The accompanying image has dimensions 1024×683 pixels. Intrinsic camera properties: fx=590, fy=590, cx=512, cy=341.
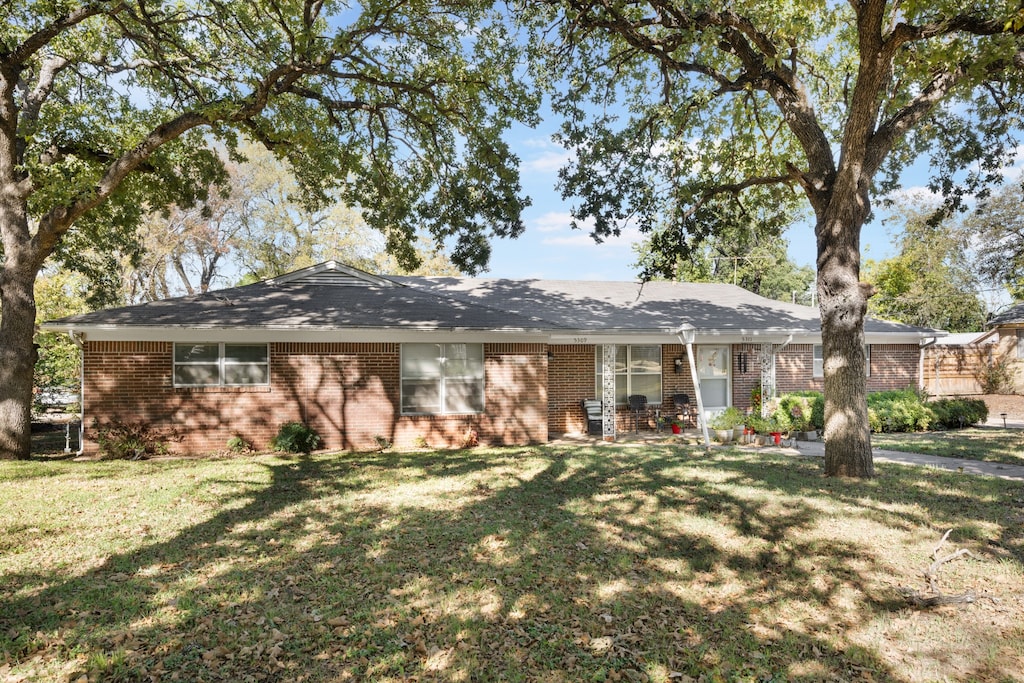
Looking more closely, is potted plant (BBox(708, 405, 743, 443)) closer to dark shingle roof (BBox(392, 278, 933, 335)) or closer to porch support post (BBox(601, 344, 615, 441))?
dark shingle roof (BBox(392, 278, 933, 335))

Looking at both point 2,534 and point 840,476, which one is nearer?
point 2,534

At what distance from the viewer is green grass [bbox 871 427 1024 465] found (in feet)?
38.7

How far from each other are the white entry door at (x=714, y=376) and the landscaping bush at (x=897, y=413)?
371cm

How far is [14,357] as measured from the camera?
11602 mm

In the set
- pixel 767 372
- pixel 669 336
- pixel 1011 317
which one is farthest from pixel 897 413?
pixel 1011 317

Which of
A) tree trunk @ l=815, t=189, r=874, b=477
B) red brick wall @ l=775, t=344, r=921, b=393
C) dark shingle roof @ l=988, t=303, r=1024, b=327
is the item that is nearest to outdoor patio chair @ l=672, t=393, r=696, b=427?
red brick wall @ l=775, t=344, r=921, b=393

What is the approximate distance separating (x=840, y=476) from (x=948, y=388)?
20.5m

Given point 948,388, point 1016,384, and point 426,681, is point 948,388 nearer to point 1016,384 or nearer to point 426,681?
point 1016,384

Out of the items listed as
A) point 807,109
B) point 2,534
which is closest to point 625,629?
point 2,534

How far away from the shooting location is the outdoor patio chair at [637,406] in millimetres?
16203

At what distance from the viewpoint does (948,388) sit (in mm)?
25094

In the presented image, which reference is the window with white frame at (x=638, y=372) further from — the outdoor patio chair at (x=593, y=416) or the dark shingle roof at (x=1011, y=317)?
the dark shingle roof at (x=1011, y=317)

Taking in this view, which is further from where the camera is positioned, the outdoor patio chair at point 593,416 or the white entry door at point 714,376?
the white entry door at point 714,376

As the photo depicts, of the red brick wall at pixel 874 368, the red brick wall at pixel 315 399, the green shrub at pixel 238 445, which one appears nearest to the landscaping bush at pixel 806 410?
the red brick wall at pixel 874 368
